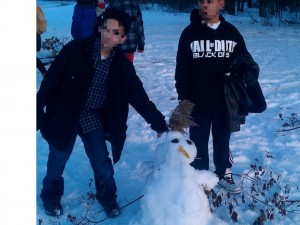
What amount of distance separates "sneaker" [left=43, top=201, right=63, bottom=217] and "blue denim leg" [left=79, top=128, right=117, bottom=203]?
321mm

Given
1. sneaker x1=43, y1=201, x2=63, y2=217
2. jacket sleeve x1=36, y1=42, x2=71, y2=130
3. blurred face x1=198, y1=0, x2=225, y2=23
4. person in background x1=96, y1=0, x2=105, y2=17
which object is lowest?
sneaker x1=43, y1=201, x2=63, y2=217

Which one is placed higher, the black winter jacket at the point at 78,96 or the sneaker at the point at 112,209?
the black winter jacket at the point at 78,96

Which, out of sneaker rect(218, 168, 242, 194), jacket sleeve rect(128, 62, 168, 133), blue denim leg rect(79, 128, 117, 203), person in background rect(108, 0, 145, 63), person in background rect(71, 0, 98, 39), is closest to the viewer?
jacket sleeve rect(128, 62, 168, 133)

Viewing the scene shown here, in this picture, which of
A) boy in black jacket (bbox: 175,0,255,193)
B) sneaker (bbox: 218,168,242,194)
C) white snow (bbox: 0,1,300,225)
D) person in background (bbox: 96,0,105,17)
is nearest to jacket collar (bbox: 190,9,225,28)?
boy in black jacket (bbox: 175,0,255,193)

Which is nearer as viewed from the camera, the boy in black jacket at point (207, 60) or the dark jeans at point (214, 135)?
the boy in black jacket at point (207, 60)

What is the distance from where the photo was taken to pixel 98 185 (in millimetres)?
3281

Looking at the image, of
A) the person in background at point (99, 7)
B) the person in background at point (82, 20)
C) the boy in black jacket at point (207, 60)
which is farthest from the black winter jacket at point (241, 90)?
the person in background at point (99, 7)

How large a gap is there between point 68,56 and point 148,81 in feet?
14.5

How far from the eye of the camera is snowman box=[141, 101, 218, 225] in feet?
8.76

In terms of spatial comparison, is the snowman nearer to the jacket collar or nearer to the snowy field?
the snowy field

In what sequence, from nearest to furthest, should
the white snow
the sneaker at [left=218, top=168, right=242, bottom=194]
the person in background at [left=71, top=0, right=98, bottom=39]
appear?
the white snow < the sneaker at [left=218, top=168, right=242, bottom=194] < the person in background at [left=71, top=0, right=98, bottom=39]

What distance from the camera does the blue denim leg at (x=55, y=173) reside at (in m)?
3.10

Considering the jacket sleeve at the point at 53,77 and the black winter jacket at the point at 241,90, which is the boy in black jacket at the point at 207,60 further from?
the jacket sleeve at the point at 53,77

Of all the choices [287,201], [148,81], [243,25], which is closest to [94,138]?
[287,201]
